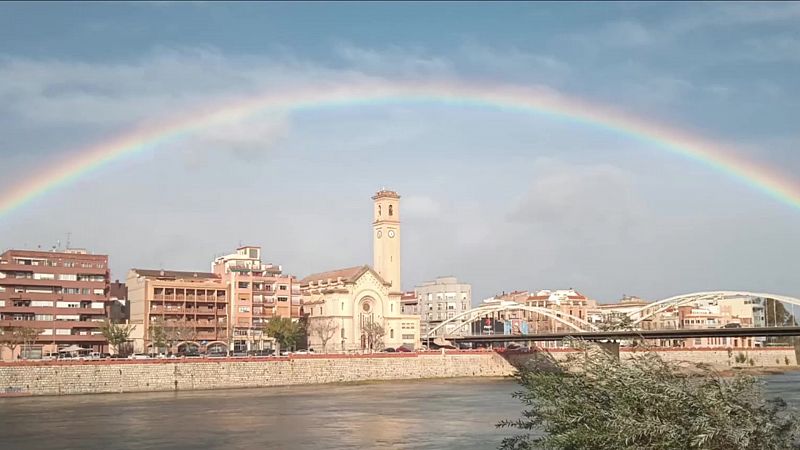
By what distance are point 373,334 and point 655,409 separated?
94164 millimetres

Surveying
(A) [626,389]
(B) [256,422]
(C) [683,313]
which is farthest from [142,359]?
(C) [683,313]

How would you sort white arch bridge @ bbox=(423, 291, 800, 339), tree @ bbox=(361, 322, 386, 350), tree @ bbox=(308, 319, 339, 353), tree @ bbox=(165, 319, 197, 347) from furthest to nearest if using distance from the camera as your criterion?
tree @ bbox=(361, 322, 386, 350)
tree @ bbox=(308, 319, 339, 353)
tree @ bbox=(165, 319, 197, 347)
white arch bridge @ bbox=(423, 291, 800, 339)

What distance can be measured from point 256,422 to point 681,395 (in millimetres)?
36155

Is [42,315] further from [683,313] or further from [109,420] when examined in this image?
[683,313]

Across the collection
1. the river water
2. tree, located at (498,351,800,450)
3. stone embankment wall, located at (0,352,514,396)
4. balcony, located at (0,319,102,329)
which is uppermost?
balcony, located at (0,319,102,329)

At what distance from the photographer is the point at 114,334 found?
9400 centimetres

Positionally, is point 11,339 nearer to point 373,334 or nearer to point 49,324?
point 49,324

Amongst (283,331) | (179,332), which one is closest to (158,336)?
(179,332)

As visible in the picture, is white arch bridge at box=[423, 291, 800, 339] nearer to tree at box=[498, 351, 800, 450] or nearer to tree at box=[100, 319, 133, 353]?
tree at box=[498, 351, 800, 450]

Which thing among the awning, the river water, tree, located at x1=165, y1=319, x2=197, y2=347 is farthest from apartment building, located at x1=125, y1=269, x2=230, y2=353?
the river water

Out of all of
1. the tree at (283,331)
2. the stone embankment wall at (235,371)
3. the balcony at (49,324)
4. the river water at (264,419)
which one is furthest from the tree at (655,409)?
the tree at (283,331)

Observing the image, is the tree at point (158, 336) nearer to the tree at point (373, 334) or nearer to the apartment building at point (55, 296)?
the apartment building at point (55, 296)

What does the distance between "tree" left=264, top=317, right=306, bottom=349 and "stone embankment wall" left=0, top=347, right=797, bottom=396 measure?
17516 millimetres

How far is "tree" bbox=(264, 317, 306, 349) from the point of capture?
348 feet
